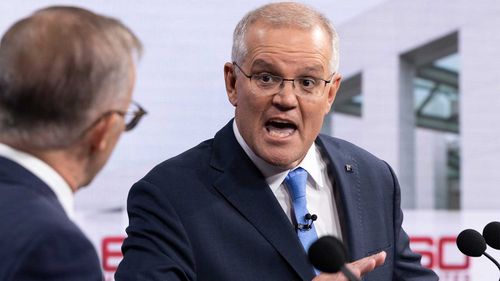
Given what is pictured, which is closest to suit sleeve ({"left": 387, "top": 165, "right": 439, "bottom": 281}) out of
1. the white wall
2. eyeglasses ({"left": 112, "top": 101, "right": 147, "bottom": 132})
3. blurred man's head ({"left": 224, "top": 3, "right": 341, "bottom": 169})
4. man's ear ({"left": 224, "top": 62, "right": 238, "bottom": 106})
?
blurred man's head ({"left": 224, "top": 3, "right": 341, "bottom": 169})

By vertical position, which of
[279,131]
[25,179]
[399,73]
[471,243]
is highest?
[25,179]

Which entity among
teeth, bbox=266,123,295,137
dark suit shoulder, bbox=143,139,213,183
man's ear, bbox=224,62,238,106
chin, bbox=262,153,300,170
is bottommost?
dark suit shoulder, bbox=143,139,213,183

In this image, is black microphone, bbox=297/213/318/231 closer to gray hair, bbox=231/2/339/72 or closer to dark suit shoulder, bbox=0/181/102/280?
gray hair, bbox=231/2/339/72

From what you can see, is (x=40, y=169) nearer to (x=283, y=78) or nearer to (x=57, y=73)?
(x=57, y=73)

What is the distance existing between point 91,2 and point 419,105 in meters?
1.73

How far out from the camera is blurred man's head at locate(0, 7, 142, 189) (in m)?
1.10

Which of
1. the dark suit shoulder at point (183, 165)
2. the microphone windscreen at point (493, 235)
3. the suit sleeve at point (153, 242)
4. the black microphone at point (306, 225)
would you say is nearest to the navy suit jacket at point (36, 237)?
the suit sleeve at point (153, 242)

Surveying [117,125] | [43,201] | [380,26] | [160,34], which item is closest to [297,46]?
[117,125]

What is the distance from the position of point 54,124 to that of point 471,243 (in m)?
1.03

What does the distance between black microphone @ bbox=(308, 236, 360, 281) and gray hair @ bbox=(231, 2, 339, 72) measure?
68cm

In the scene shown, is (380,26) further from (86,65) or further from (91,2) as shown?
A: (86,65)

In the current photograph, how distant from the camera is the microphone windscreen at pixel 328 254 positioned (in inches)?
52.9

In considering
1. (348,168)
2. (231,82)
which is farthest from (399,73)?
(231,82)

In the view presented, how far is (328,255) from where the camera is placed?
1.35 meters
